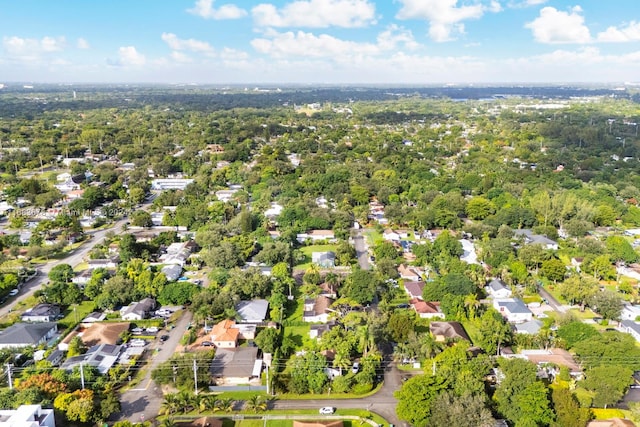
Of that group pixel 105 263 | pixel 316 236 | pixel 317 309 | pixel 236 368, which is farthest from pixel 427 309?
pixel 105 263

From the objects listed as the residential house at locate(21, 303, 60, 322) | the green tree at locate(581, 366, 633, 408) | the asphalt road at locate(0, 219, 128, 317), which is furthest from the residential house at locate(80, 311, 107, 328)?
the green tree at locate(581, 366, 633, 408)

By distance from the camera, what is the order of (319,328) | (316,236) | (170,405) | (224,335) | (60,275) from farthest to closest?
(316,236), (60,275), (319,328), (224,335), (170,405)

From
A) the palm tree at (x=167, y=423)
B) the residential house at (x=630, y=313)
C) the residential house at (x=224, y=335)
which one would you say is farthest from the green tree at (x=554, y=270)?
the palm tree at (x=167, y=423)

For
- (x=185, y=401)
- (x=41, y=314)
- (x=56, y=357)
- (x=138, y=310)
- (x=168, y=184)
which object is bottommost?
(x=56, y=357)

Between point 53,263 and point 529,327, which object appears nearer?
point 529,327

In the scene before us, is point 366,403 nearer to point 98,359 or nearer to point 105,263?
point 98,359

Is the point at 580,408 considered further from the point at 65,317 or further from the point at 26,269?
the point at 26,269

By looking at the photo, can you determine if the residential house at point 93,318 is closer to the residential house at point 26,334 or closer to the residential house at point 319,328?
the residential house at point 26,334
